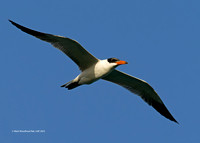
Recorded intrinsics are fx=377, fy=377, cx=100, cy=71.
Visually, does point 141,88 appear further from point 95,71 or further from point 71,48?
point 71,48

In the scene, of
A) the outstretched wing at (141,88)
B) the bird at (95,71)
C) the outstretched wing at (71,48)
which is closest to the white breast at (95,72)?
the bird at (95,71)

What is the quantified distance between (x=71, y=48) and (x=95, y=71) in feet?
4.40

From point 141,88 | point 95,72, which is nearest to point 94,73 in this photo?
point 95,72

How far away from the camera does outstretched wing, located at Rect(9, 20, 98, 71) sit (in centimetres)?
1453

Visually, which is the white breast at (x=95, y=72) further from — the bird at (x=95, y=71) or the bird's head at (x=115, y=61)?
the bird's head at (x=115, y=61)

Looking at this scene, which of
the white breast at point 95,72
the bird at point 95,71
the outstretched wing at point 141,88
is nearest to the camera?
the bird at point 95,71

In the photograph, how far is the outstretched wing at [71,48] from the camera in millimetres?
14531

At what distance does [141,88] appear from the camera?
679 inches

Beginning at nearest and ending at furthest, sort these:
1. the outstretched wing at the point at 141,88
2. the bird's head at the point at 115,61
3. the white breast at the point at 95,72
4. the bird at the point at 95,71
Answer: the bird's head at the point at 115,61
the bird at the point at 95,71
the white breast at the point at 95,72
the outstretched wing at the point at 141,88

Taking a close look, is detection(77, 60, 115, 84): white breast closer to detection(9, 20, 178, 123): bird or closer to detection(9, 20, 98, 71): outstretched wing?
detection(9, 20, 178, 123): bird

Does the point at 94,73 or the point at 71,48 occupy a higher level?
the point at 71,48

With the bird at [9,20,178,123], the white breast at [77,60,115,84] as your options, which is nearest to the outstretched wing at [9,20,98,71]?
the bird at [9,20,178,123]

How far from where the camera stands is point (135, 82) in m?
16.9

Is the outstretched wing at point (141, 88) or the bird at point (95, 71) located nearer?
the bird at point (95, 71)
